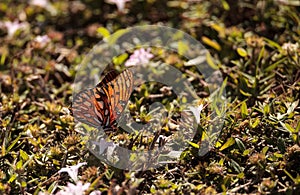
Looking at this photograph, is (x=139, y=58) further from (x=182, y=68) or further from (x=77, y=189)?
(x=77, y=189)

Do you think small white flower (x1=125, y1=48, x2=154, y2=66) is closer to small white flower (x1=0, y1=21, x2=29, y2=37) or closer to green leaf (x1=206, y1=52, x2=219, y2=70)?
green leaf (x1=206, y1=52, x2=219, y2=70)

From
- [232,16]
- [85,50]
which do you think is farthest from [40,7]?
[232,16]

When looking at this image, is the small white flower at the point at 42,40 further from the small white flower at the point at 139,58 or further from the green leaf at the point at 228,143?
the green leaf at the point at 228,143

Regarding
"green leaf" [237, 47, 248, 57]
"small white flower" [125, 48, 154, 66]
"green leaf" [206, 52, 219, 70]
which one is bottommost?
"green leaf" [206, 52, 219, 70]

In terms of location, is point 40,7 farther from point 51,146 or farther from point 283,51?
point 283,51

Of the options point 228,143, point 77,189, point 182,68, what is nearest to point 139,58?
point 182,68

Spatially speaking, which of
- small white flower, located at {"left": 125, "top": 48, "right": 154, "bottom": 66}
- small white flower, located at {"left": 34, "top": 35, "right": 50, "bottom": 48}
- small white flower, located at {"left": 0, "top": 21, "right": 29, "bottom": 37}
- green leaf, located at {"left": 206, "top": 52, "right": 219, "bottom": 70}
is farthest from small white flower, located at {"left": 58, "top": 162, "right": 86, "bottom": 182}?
small white flower, located at {"left": 0, "top": 21, "right": 29, "bottom": 37}
